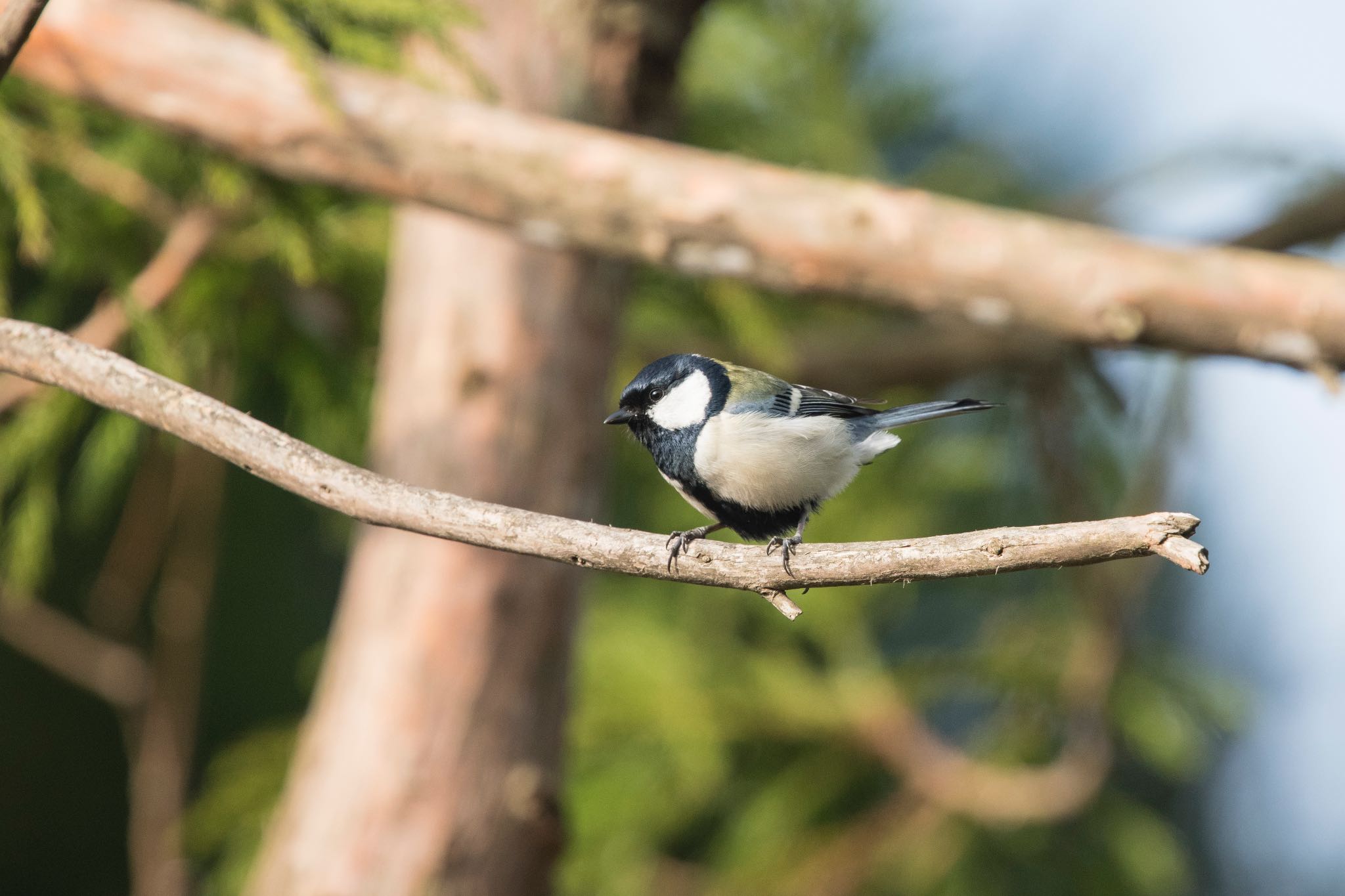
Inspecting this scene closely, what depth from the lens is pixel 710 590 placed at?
369cm

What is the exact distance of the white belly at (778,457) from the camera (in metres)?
1.46

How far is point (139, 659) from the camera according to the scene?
3004 mm

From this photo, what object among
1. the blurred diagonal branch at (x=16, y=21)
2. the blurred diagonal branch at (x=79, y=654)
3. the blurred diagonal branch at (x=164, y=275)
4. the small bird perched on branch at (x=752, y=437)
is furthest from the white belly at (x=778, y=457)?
the blurred diagonal branch at (x=79, y=654)

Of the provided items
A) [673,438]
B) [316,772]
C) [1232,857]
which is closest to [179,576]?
[316,772]

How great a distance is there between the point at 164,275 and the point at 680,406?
1.24 metres

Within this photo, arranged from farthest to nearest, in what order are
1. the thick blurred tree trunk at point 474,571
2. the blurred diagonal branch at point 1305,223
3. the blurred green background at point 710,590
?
the blurred diagonal branch at point 1305,223
the blurred green background at point 710,590
the thick blurred tree trunk at point 474,571

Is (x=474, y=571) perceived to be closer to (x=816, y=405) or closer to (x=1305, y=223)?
(x=816, y=405)

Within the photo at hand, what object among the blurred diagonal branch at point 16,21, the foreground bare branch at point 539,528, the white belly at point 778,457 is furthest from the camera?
the white belly at point 778,457

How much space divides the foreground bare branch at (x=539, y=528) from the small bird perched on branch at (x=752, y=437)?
0.33 m

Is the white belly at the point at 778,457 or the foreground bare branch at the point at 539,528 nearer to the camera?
the foreground bare branch at the point at 539,528

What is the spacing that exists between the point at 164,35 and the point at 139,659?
5.77 ft

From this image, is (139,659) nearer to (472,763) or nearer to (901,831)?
(472,763)

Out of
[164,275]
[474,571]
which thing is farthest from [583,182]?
[164,275]

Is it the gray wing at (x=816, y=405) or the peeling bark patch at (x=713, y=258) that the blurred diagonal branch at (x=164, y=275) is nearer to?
the peeling bark patch at (x=713, y=258)
